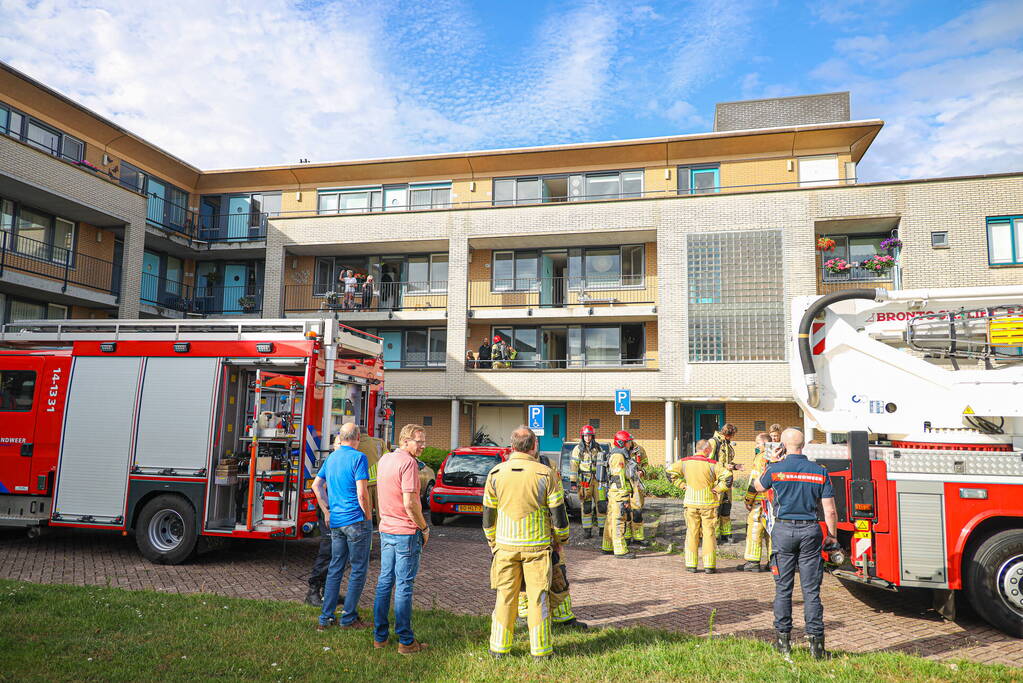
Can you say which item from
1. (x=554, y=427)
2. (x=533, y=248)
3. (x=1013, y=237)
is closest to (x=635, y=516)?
(x=554, y=427)

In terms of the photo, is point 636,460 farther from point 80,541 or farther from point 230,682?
point 80,541

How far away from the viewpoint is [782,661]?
18.1 feet

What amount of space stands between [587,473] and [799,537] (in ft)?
20.5

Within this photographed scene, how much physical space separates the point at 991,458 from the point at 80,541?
40.5 ft

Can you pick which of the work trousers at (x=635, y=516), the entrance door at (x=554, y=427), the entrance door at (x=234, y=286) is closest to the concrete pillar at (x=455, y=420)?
the entrance door at (x=554, y=427)

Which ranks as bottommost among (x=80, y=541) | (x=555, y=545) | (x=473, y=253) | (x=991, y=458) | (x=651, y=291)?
(x=80, y=541)

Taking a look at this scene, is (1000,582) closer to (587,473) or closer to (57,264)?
(587,473)

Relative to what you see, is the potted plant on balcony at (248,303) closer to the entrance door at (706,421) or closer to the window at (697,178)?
the window at (697,178)

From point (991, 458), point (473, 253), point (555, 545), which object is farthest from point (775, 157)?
point (555, 545)

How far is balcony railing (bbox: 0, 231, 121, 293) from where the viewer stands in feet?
64.0

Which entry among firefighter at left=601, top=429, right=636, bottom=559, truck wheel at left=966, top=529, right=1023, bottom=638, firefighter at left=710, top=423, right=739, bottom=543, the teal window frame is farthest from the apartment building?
truck wheel at left=966, top=529, right=1023, bottom=638

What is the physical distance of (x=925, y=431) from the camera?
7535 millimetres

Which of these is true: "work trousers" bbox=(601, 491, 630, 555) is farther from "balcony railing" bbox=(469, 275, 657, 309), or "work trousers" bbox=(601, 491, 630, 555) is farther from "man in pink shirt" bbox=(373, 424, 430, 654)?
"balcony railing" bbox=(469, 275, 657, 309)

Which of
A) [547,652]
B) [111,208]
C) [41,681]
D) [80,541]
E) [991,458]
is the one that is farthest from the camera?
[111,208]
